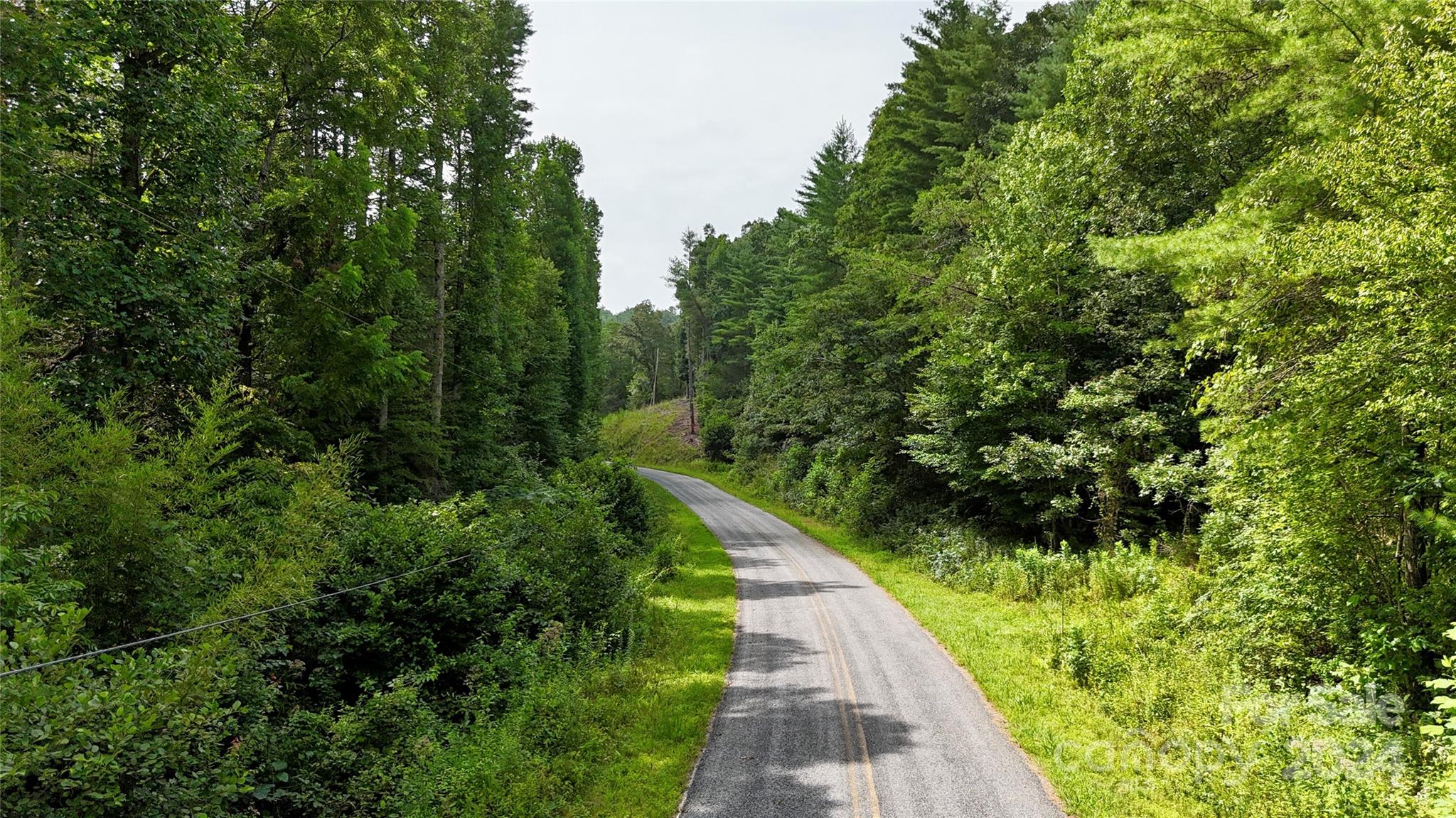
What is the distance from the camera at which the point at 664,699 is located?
11.5 metres

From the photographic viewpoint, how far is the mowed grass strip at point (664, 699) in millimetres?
8570

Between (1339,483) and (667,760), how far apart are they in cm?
1048

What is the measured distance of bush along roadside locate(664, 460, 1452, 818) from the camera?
7.31 meters

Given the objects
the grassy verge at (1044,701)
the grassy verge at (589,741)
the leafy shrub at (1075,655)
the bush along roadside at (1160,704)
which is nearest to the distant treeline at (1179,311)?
the bush along roadside at (1160,704)

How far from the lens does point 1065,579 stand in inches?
642

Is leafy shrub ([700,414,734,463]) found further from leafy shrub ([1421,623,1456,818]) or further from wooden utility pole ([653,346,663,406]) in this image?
leafy shrub ([1421,623,1456,818])

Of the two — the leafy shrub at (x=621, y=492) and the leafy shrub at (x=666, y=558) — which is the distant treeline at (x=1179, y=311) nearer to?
the leafy shrub at (x=666, y=558)

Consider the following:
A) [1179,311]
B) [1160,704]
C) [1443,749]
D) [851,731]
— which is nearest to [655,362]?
[1179,311]

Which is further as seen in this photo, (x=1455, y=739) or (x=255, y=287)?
(x=255, y=287)

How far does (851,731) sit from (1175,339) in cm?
1332

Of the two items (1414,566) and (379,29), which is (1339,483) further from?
(379,29)

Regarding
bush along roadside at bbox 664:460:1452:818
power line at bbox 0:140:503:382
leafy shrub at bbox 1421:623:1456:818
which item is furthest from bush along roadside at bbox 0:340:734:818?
leafy shrub at bbox 1421:623:1456:818

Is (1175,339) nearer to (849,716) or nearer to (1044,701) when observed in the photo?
(1044,701)

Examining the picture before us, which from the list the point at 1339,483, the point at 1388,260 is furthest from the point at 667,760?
the point at 1388,260
